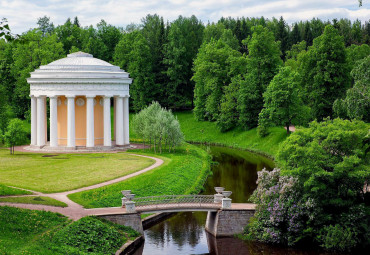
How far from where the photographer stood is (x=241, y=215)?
31.8 meters

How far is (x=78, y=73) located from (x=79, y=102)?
392cm

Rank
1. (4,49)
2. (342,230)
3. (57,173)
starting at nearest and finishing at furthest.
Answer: (342,230), (57,173), (4,49)

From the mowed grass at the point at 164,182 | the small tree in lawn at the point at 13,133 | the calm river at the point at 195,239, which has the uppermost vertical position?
the small tree in lawn at the point at 13,133

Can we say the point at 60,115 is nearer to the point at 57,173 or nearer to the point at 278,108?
the point at 57,173

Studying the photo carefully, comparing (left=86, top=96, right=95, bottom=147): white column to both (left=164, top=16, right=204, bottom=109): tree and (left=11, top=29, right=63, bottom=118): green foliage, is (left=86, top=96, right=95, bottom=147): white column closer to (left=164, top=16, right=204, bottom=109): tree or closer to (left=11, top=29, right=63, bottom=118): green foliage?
(left=11, top=29, right=63, bottom=118): green foliage

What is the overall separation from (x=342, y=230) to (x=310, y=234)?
1648 mm

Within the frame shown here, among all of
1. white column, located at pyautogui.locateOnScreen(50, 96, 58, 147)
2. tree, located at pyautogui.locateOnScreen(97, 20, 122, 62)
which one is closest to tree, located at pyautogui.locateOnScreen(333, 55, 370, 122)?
white column, located at pyautogui.locateOnScreen(50, 96, 58, 147)

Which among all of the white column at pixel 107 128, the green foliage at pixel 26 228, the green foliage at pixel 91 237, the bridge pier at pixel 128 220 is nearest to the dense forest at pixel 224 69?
the white column at pixel 107 128

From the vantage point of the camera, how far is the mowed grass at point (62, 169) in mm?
39500

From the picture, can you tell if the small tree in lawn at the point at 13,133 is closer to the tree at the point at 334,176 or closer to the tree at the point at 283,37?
the tree at the point at 334,176

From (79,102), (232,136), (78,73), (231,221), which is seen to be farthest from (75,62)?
(231,221)

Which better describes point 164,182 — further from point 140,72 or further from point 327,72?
point 140,72

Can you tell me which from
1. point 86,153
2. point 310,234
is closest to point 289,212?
point 310,234

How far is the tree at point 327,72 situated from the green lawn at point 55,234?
3601 centimetres
